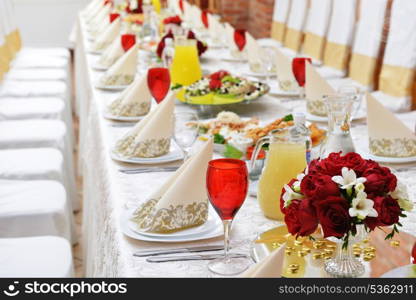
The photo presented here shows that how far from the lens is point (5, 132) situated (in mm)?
2785

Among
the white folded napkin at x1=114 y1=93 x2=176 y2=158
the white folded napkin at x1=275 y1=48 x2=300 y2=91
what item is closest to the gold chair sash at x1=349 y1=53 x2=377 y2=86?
the white folded napkin at x1=275 y1=48 x2=300 y2=91

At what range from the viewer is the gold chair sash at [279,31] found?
4566 millimetres

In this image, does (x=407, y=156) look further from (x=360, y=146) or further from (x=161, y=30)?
(x=161, y=30)

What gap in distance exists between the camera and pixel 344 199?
0.90 m

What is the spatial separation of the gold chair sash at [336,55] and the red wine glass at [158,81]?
1651mm

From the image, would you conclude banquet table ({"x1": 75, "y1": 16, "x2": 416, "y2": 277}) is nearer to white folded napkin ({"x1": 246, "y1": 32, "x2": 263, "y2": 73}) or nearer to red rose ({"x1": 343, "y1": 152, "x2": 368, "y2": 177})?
red rose ({"x1": 343, "y1": 152, "x2": 368, "y2": 177})

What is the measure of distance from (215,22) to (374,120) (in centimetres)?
248

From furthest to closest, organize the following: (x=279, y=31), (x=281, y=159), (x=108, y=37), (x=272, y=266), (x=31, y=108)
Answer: (x=279, y=31) < (x=108, y=37) < (x=31, y=108) < (x=281, y=159) < (x=272, y=266)

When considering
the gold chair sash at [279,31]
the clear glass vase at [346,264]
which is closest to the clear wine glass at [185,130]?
the clear glass vase at [346,264]

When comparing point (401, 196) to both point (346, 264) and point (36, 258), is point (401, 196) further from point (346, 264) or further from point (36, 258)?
point (36, 258)

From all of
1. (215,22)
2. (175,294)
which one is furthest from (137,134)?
(215,22)

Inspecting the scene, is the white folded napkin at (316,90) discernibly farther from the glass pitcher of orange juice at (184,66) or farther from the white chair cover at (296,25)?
the white chair cover at (296,25)

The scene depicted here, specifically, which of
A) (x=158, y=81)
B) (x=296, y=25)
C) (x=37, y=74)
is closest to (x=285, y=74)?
(x=158, y=81)

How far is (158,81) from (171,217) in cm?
81
